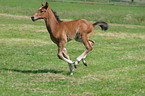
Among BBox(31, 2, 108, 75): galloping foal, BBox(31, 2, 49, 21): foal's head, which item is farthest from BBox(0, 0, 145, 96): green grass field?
BBox(31, 2, 49, 21): foal's head

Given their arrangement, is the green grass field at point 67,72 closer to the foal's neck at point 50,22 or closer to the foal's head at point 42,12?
the foal's neck at point 50,22

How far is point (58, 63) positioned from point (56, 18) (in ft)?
8.23

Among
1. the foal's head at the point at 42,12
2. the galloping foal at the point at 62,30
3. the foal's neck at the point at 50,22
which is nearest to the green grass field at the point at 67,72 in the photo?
the galloping foal at the point at 62,30

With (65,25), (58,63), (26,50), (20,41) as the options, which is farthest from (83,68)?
(20,41)

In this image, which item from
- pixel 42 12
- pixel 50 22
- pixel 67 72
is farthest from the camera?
pixel 67 72

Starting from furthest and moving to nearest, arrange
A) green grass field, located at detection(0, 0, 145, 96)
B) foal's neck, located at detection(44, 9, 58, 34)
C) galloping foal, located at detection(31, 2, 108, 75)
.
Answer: foal's neck, located at detection(44, 9, 58, 34) → galloping foal, located at detection(31, 2, 108, 75) → green grass field, located at detection(0, 0, 145, 96)

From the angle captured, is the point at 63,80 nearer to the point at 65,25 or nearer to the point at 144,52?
the point at 65,25

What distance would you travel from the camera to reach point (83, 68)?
11477 millimetres

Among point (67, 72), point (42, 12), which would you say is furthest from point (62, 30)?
point (67, 72)

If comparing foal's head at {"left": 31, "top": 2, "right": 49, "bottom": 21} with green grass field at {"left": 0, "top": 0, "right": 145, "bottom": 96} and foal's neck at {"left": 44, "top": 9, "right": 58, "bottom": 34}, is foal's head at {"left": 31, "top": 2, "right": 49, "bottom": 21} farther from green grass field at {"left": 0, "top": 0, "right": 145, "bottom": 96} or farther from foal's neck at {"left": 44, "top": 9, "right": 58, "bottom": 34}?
green grass field at {"left": 0, "top": 0, "right": 145, "bottom": 96}

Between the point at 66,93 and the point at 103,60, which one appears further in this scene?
the point at 103,60

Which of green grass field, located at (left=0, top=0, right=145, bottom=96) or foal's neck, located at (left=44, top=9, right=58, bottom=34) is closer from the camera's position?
green grass field, located at (left=0, top=0, right=145, bottom=96)

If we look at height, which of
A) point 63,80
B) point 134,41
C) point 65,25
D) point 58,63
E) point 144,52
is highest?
point 65,25

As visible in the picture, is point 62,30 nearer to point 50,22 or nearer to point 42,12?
point 50,22
